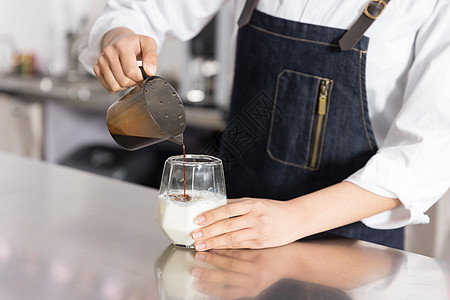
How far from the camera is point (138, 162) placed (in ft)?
10.5

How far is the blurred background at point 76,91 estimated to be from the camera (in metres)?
3.07

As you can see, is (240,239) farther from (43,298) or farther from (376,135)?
(376,135)

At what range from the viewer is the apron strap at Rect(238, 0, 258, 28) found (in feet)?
3.92

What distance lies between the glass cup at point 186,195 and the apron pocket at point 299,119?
0.37 m

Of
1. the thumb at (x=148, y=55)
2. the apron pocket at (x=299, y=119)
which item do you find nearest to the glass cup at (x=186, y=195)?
the thumb at (x=148, y=55)

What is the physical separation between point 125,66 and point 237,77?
0.39m

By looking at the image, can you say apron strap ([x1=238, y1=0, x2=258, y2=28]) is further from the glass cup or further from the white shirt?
the glass cup

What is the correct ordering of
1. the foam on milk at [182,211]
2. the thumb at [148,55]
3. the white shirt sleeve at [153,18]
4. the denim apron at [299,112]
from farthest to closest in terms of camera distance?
the white shirt sleeve at [153,18] < the denim apron at [299,112] < the thumb at [148,55] < the foam on milk at [182,211]

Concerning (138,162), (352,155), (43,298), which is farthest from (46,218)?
(138,162)

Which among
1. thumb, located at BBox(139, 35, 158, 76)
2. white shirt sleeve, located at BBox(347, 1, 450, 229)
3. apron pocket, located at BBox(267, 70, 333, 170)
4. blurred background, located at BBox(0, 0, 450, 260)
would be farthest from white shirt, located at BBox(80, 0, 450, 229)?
blurred background, located at BBox(0, 0, 450, 260)

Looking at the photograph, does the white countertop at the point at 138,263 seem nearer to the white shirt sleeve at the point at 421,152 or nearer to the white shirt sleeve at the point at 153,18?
the white shirt sleeve at the point at 421,152

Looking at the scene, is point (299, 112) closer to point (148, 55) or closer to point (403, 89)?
point (403, 89)

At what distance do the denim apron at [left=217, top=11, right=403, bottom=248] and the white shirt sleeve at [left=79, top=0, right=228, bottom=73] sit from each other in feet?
0.54

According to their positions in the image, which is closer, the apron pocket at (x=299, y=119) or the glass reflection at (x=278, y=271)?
the glass reflection at (x=278, y=271)
